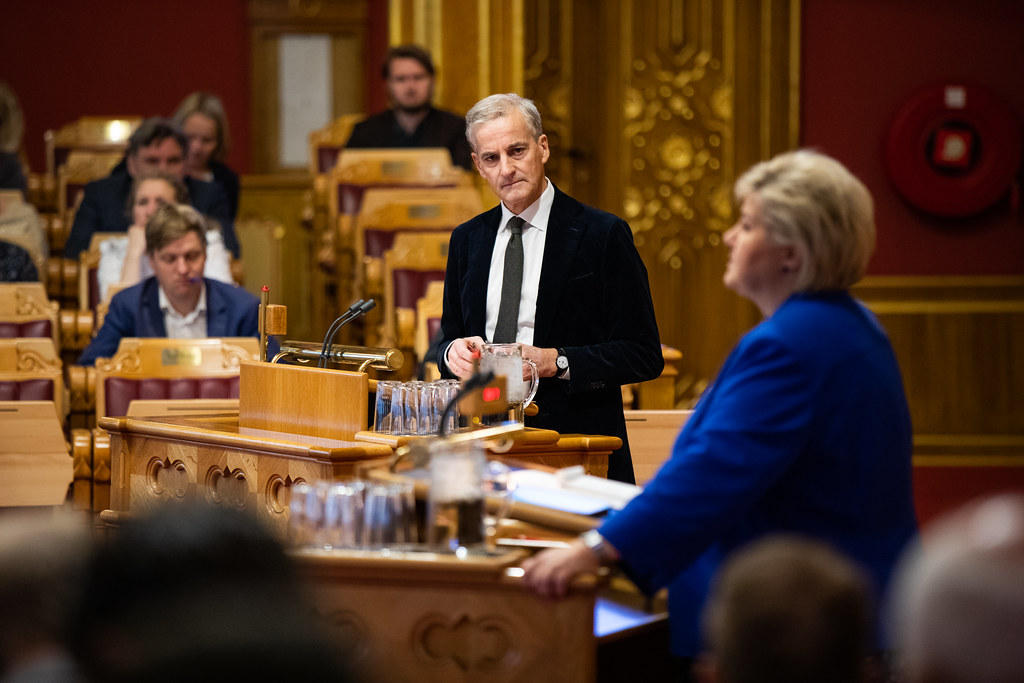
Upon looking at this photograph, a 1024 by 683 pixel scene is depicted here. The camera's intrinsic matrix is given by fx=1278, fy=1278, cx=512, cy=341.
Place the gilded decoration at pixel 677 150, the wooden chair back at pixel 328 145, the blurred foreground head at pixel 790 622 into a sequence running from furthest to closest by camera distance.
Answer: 1. the wooden chair back at pixel 328 145
2. the gilded decoration at pixel 677 150
3. the blurred foreground head at pixel 790 622

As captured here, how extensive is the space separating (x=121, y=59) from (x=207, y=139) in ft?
8.77

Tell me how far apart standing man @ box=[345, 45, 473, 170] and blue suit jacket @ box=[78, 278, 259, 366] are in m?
1.94

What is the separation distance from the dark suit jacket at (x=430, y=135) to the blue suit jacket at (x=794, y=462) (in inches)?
178

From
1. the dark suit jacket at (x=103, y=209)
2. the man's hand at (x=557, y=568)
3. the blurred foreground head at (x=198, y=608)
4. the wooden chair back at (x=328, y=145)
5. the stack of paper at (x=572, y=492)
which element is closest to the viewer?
the blurred foreground head at (x=198, y=608)

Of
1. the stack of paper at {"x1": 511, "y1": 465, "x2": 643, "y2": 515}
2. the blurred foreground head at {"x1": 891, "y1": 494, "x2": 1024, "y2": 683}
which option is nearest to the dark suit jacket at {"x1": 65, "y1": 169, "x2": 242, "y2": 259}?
the stack of paper at {"x1": 511, "y1": 465, "x2": 643, "y2": 515}

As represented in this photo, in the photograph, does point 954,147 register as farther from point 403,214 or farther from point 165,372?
point 165,372

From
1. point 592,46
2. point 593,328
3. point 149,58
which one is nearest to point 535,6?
point 592,46

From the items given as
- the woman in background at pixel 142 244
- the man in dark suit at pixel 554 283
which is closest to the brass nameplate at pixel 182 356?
the woman in background at pixel 142 244

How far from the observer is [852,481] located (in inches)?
61.3

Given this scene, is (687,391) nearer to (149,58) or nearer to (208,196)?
(208,196)

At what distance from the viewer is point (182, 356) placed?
3.78 m

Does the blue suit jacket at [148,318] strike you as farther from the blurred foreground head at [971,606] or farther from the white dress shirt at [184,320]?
the blurred foreground head at [971,606]

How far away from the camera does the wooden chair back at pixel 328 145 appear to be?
6910 mm

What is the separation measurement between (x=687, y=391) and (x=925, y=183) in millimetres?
1589
